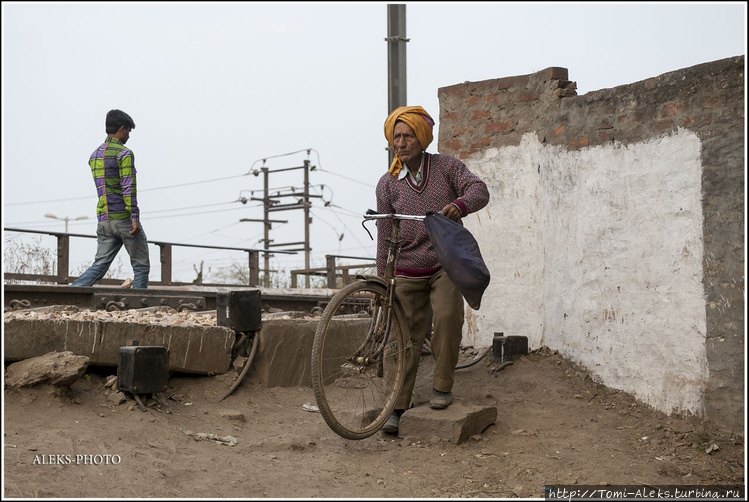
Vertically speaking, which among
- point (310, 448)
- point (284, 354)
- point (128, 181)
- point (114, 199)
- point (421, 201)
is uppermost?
point (128, 181)

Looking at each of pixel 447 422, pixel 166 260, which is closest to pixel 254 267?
pixel 166 260

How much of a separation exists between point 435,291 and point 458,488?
1.24 metres

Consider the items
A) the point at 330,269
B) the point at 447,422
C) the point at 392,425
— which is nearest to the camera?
the point at 447,422

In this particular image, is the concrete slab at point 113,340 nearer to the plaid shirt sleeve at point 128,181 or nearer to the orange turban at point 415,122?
the orange turban at point 415,122

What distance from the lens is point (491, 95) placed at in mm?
6141

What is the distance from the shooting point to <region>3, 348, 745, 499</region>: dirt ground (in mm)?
3535

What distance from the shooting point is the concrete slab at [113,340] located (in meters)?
4.54

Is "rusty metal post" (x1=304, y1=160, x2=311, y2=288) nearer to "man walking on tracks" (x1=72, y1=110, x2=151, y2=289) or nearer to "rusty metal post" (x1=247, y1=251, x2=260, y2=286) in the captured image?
"rusty metal post" (x1=247, y1=251, x2=260, y2=286)

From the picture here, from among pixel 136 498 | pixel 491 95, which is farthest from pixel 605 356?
pixel 136 498

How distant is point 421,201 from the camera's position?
4.51m

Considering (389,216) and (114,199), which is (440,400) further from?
(114,199)

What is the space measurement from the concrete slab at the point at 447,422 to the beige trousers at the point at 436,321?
0.46ft

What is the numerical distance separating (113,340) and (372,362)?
1.75 m

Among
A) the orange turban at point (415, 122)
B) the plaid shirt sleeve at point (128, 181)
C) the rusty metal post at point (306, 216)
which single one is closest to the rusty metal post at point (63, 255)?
the plaid shirt sleeve at point (128, 181)
